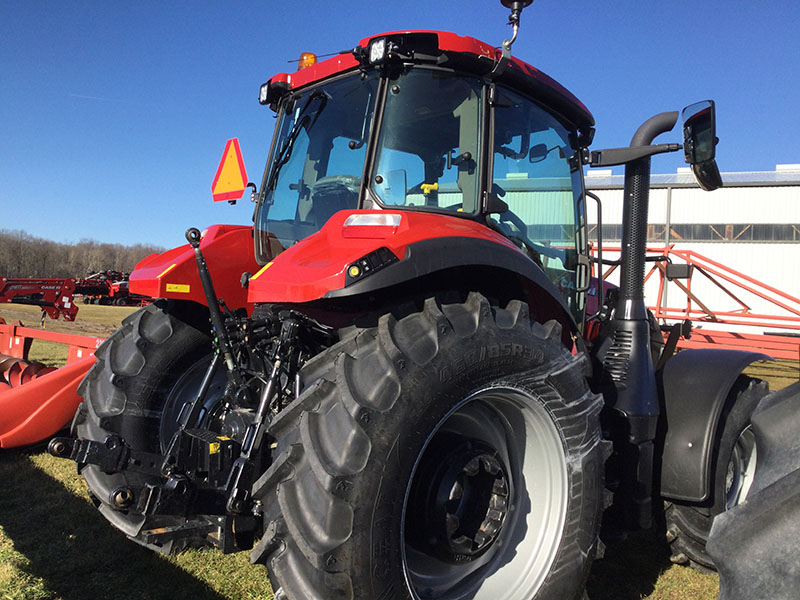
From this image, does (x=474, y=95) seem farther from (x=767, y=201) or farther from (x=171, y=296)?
(x=767, y=201)

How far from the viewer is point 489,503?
85.9 inches

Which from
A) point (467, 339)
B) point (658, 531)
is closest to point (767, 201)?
point (658, 531)

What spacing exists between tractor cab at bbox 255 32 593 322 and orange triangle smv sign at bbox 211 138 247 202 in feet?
0.96

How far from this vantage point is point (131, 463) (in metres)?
2.48

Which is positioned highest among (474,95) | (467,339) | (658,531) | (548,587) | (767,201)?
(767,201)

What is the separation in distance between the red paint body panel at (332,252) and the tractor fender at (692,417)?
1.36m

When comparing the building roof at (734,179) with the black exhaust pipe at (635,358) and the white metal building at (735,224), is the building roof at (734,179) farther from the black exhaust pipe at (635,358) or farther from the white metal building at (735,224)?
the black exhaust pipe at (635,358)

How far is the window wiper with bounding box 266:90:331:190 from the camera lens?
2.78m

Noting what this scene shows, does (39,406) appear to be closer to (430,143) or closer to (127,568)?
(127,568)

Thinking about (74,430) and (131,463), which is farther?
(74,430)

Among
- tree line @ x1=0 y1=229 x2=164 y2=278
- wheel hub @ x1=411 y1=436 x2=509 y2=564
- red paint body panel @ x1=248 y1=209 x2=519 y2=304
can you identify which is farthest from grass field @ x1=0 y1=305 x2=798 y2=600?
tree line @ x1=0 y1=229 x2=164 y2=278

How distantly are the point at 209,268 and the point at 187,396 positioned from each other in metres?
0.68

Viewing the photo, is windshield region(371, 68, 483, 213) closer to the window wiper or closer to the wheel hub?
the window wiper

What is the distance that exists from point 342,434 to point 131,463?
4.28 ft
